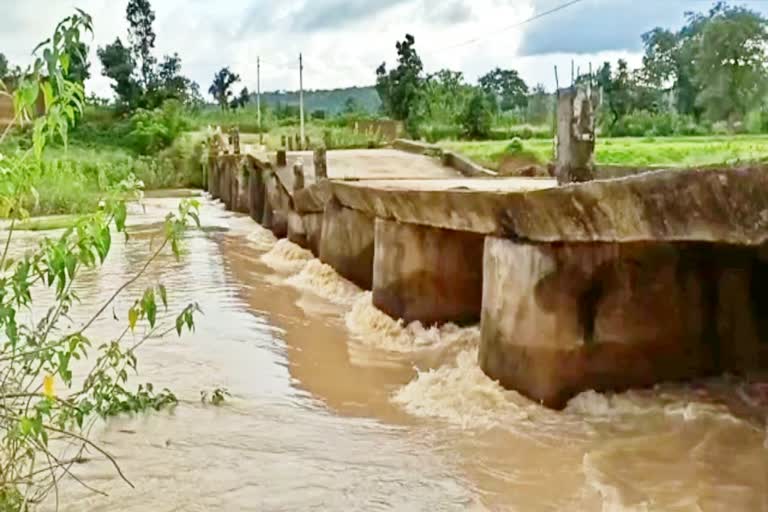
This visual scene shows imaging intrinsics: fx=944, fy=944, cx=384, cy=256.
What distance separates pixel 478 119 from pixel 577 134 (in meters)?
20.6

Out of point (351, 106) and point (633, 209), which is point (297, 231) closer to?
point (633, 209)

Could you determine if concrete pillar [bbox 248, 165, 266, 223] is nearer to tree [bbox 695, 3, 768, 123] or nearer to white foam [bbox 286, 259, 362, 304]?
white foam [bbox 286, 259, 362, 304]

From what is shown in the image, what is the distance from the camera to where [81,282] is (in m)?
12.3

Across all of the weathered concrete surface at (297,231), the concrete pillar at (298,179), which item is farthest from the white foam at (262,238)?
the concrete pillar at (298,179)

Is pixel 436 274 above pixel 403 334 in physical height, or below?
above

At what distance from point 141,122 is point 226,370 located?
112 feet

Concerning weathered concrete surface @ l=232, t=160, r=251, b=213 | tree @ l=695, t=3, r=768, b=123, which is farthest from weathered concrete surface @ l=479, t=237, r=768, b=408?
weathered concrete surface @ l=232, t=160, r=251, b=213

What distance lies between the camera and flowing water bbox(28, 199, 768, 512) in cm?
457

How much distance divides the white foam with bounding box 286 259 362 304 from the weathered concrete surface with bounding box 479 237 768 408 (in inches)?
167

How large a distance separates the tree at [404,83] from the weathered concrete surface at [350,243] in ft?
70.8

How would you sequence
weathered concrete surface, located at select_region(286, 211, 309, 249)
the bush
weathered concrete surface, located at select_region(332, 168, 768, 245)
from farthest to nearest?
the bush → weathered concrete surface, located at select_region(286, 211, 309, 249) → weathered concrete surface, located at select_region(332, 168, 768, 245)

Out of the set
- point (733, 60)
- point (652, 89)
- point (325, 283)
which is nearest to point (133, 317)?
point (733, 60)

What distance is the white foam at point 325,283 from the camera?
10.7 meters

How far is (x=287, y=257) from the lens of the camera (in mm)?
14219
